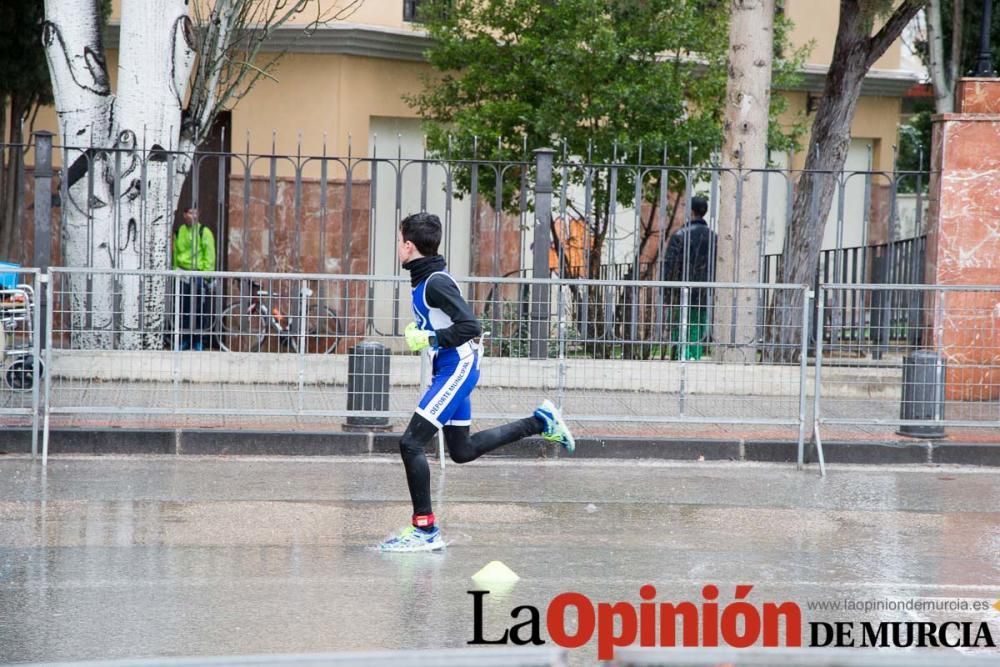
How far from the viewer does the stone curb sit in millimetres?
10336

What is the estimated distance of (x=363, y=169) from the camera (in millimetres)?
21125

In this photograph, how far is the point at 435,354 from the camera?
739cm

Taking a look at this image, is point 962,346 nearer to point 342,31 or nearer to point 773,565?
point 773,565

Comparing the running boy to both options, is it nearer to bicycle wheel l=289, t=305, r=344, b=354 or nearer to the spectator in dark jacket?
bicycle wheel l=289, t=305, r=344, b=354

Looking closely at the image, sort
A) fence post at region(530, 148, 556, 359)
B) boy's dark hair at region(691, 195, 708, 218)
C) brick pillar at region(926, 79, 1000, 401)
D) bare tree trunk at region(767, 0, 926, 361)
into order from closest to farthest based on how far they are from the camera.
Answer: fence post at region(530, 148, 556, 359), brick pillar at region(926, 79, 1000, 401), boy's dark hair at region(691, 195, 708, 218), bare tree trunk at region(767, 0, 926, 361)

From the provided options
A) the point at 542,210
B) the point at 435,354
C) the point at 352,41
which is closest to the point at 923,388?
the point at 542,210

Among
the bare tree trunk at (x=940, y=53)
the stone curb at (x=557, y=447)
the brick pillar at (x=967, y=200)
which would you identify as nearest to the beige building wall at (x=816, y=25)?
the bare tree trunk at (x=940, y=53)

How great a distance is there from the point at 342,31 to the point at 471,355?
1410 centimetres

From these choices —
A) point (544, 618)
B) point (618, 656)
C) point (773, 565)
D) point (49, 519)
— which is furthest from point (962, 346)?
point (618, 656)

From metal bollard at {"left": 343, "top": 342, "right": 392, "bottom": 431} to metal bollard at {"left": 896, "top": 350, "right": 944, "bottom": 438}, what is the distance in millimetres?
4080

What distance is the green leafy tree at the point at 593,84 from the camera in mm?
16766

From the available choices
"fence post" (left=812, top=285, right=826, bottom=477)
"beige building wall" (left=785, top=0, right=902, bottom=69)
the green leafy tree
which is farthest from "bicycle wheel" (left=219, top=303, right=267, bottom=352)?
"beige building wall" (left=785, top=0, right=902, bottom=69)

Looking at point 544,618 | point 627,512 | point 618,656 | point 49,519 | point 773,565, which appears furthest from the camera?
point 627,512

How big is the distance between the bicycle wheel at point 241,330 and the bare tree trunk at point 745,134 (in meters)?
5.37
